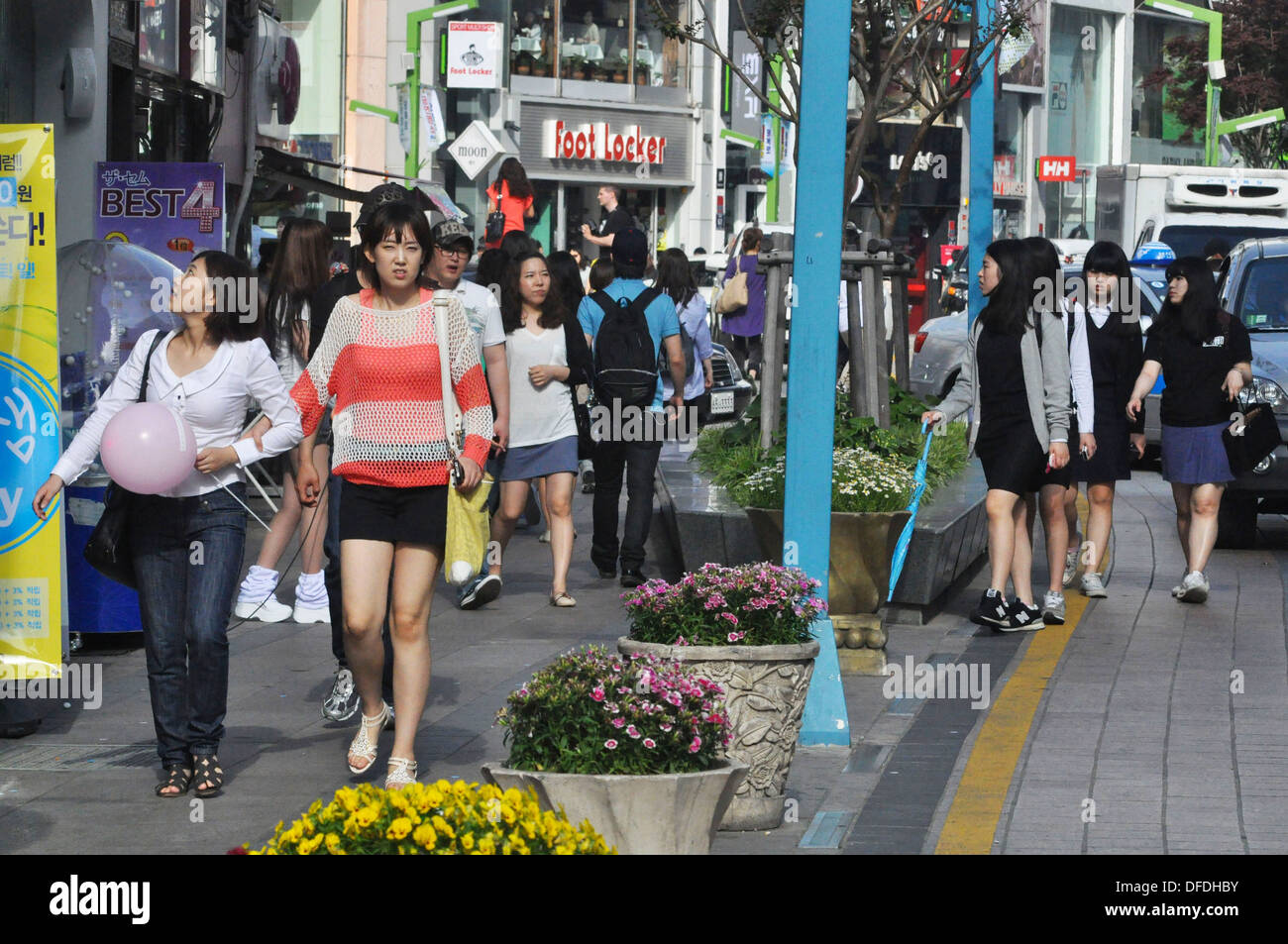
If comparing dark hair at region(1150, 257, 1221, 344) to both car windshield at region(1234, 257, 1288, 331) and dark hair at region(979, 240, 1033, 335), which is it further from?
car windshield at region(1234, 257, 1288, 331)

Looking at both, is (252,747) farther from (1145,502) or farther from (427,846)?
(1145,502)

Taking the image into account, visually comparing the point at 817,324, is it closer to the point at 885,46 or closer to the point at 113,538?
the point at 113,538

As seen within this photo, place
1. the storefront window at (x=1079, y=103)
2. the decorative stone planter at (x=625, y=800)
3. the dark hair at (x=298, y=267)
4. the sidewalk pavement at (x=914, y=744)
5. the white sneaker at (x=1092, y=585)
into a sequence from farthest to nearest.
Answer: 1. the storefront window at (x=1079, y=103)
2. the white sneaker at (x=1092, y=585)
3. the dark hair at (x=298, y=267)
4. the sidewalk pavement at (x=914, y=744)
5. the decorative stone planter at (x=625, y=800)

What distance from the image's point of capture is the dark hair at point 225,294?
6566 mm

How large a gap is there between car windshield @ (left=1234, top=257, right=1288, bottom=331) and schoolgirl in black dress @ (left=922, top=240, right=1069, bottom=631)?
4.95 meters

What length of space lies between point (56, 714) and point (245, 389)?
1961 millimetres

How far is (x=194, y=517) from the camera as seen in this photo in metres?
6.50

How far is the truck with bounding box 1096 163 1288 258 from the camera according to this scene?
23516mm

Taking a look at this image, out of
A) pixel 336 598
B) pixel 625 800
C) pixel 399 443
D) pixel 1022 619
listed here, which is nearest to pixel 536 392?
pixel 1022 619

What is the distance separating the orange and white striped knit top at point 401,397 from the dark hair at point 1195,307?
6156 millimetres

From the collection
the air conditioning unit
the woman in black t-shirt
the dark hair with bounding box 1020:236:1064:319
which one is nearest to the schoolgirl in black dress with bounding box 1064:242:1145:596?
the woman in black t-shirt

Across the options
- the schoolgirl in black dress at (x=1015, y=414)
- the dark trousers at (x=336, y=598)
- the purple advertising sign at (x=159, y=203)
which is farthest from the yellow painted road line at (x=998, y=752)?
the purple advertising sign at (x=159, y=203)

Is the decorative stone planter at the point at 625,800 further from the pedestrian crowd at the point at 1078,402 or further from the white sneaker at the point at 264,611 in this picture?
the white sneaker at the point at 264,611

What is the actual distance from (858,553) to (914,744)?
164 cm
